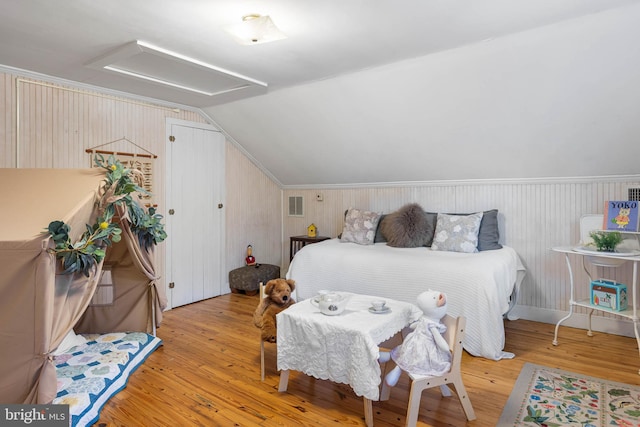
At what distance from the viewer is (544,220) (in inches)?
151

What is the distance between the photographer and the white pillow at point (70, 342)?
2.88 m

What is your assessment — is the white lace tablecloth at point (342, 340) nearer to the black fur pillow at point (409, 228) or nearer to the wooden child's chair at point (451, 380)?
the wooden child's chair at point (451, 380)

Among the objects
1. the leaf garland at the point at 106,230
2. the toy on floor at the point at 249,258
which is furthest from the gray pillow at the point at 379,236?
the leaf garland at the point at 106,230

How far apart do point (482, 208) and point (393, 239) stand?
1031 millimetres

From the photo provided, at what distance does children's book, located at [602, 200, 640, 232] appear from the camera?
3.07m

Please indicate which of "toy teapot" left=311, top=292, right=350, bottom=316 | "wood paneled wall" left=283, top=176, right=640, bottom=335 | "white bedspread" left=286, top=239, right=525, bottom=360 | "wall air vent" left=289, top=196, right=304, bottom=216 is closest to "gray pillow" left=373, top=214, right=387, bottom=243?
"white bedspread" left=286, top=239, right=525, bottom=360

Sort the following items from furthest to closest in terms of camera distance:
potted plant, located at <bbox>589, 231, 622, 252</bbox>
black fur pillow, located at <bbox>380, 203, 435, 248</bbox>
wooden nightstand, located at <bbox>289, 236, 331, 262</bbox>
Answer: wooden nightstand, located at <bbox>289, 236, 331, 262</bbox>
black fur pillow, located at <bbox>380, 203, 435, 248</bbox>
potted plant, located at <bbox>589, 231, 622, 252</bbox>

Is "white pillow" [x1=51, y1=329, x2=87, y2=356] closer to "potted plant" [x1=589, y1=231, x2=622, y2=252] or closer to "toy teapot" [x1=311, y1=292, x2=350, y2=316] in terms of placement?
"toy teapot" [x1=311, y1=292, x2=350, y2=316]

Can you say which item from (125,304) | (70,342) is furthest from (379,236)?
(70,342)

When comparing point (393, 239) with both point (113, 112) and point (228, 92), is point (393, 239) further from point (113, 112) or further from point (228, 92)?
point (113, 112)

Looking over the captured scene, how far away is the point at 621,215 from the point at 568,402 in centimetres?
168

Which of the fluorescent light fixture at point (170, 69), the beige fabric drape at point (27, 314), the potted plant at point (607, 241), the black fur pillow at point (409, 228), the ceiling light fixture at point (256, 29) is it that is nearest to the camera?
the beige fabric drape at point (27, 314)

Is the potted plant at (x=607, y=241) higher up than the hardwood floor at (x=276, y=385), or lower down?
higher up

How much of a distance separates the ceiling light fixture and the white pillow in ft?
8.25
